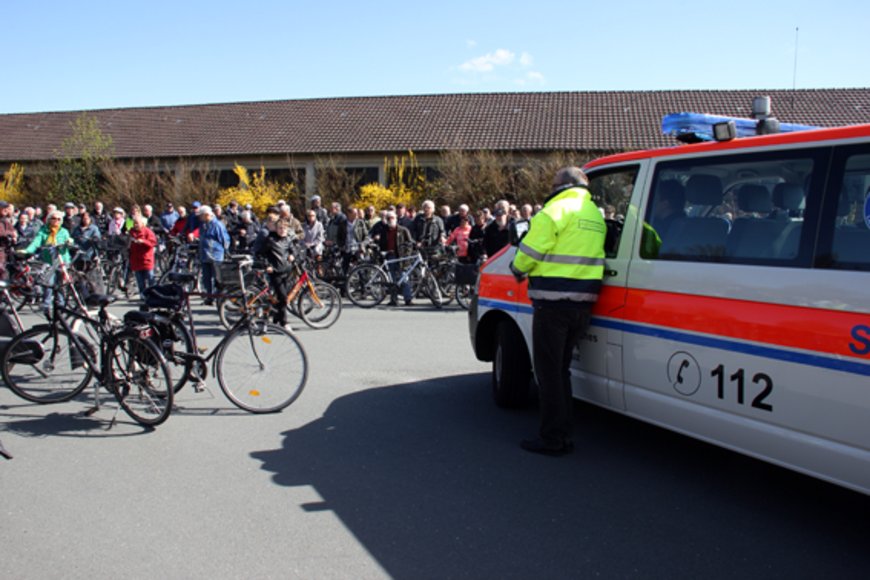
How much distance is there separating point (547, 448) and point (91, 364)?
3685 millimetres

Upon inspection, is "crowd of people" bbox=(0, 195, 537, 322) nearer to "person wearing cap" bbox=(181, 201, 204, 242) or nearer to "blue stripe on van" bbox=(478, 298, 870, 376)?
"person wearing cap" bbox=(181, 201, 204, 242)

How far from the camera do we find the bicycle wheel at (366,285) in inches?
525

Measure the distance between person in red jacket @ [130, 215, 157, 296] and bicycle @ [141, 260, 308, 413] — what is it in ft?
20.3

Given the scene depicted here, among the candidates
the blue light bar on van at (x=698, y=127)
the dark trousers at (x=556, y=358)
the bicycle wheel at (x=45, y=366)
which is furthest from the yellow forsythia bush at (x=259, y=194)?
the blue light bar on van at (x=698, y=127)

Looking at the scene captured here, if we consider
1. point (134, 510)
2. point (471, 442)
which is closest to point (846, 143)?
point (471, 442)

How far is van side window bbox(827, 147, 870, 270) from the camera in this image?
3.44 m

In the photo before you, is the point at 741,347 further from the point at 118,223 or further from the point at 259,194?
the point at 259,194

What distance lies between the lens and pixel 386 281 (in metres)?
13.3

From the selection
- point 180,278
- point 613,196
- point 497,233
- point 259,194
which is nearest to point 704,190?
point 613,196

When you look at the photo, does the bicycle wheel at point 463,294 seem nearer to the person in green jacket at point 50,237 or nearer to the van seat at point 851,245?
the person in green jacket at point 50,237

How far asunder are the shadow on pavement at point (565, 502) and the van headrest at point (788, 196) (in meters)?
1.71

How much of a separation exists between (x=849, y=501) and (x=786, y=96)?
34644mm

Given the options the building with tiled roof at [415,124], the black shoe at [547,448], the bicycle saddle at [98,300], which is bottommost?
the black shoe at [547,448]

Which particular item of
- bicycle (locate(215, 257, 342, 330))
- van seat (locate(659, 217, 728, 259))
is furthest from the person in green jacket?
van seat (locate(659, 217, 728, 259))
